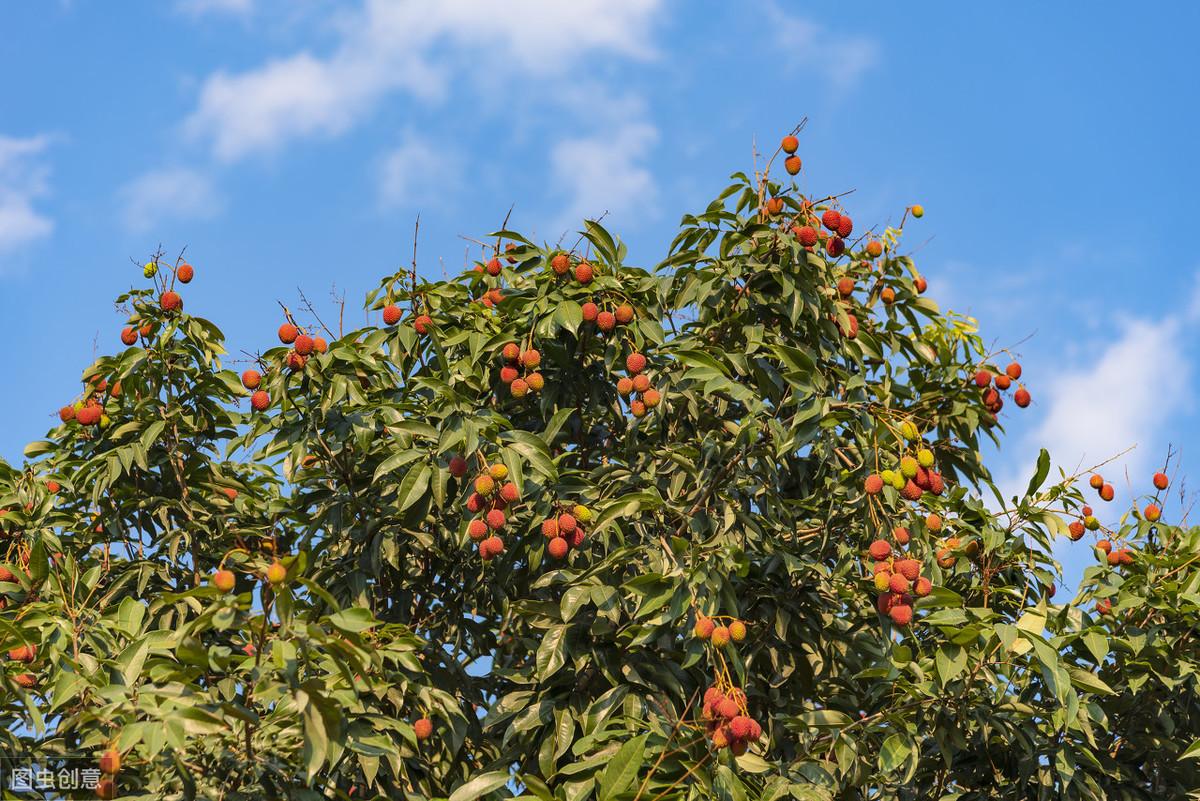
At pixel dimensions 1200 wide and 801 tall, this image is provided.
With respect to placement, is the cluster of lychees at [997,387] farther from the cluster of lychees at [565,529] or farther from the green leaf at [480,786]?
the green leaf at [480,786]

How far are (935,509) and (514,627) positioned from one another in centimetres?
146

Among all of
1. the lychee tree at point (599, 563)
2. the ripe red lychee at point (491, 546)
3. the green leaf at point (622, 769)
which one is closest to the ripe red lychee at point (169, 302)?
the lychee tree at point (599, 563)

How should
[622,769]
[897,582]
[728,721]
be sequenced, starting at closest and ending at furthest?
[622,769] → [728,721] → [897,582]

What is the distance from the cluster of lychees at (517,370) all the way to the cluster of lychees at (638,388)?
28 centimetres

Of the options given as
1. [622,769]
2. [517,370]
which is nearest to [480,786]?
[622,769]

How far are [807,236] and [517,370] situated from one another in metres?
1.08

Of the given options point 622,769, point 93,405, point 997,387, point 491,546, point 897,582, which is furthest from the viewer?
point 997,387

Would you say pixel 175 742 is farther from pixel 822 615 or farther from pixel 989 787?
pixel 989 787

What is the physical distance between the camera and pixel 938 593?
398 cm

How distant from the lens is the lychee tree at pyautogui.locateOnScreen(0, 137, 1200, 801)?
148 inches

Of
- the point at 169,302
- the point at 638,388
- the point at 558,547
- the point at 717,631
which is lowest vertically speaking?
the point at 717,631

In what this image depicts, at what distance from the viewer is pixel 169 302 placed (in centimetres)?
475

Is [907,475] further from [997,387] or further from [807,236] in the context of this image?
[997,387]

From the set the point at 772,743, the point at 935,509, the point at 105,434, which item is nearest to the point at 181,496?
the point at 105,434
